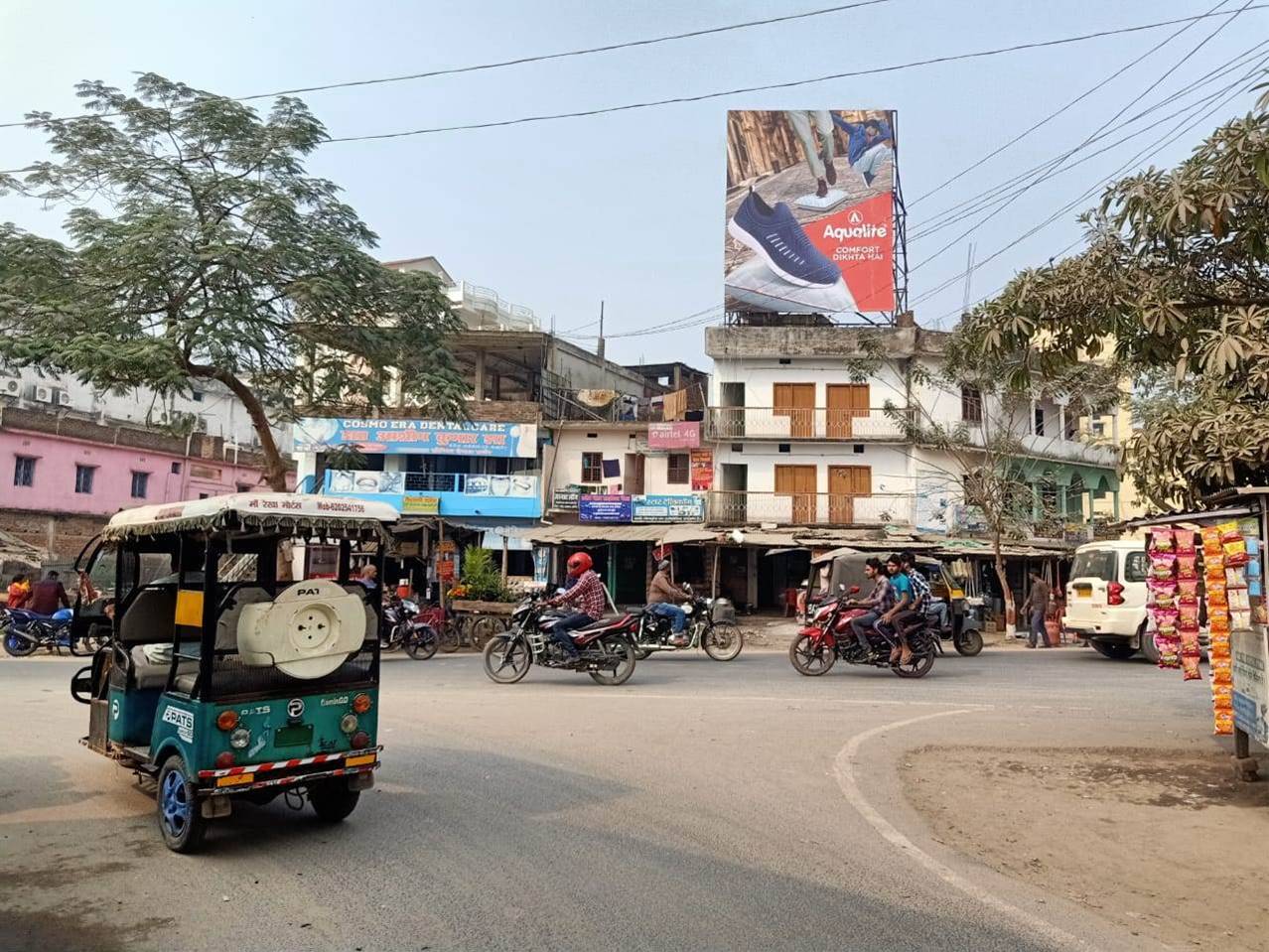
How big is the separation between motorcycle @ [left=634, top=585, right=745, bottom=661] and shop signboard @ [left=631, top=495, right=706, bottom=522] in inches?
613

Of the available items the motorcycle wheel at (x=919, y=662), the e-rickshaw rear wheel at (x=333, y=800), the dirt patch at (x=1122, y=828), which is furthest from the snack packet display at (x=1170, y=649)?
the motorcycle wheel at (x=919, y=662)

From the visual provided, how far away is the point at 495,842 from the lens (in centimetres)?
569

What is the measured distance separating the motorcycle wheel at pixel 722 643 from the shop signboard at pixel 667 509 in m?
16.1

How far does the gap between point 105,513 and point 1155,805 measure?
127 ft

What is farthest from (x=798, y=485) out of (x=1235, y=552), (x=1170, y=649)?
(x=1235, y=552)

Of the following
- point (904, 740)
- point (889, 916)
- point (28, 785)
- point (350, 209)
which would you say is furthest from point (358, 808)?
point (350, 209)

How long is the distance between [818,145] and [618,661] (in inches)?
1049

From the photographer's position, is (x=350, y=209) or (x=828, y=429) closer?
(x=350, y=209)

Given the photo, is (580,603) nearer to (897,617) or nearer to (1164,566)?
(897,617)

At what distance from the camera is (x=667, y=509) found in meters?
34.0

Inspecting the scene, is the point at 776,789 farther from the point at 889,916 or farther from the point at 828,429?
the point at 828,429

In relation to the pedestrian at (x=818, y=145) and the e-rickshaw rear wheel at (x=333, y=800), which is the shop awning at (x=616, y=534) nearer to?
the pedestrian at (x=818, y=145)

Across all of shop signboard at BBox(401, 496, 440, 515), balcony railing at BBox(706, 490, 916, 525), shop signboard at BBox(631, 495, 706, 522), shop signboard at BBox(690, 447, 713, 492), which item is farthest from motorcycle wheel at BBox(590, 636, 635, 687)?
shop signboard at BBox(690, 447, 713, 492)

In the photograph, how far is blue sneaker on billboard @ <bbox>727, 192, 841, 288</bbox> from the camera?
114ft
